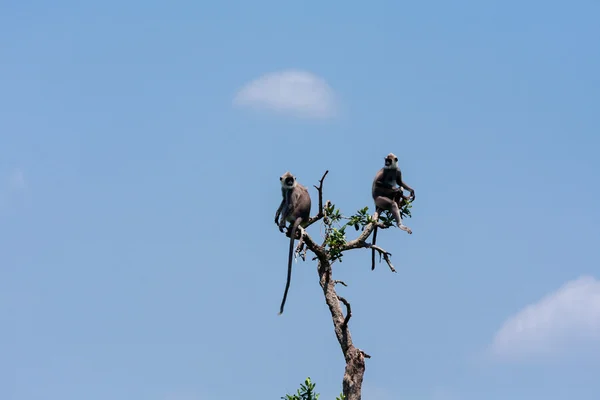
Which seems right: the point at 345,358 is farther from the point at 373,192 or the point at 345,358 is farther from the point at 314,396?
the point at 373,192

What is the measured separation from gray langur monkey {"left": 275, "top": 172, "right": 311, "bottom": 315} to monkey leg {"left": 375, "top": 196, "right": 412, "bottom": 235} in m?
1.47

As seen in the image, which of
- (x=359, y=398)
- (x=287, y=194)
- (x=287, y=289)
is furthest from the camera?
(x=287, y=194)

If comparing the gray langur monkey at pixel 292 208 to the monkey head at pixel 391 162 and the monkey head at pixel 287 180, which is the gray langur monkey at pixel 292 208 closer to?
the monkey head at pixel 287 180

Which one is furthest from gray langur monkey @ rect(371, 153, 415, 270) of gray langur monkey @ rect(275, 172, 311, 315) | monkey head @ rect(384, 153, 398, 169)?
gray langur monkey @ rect(275, 172, 311, 315)

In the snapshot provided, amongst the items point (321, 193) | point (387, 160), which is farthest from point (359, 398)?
point (387, 160)

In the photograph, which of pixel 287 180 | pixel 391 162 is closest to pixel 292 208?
pixel 287 180

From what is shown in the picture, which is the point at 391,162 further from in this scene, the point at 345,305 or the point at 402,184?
the point at 345,305

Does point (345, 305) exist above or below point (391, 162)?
below

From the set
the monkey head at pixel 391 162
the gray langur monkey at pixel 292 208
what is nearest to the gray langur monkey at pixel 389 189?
the monkey head at pixel 391 162

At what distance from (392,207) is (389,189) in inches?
28.1

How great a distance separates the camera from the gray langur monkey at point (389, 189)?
59.6 ft

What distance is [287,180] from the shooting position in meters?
18.5

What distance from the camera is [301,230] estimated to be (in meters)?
16.7

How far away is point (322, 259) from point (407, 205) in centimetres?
231
